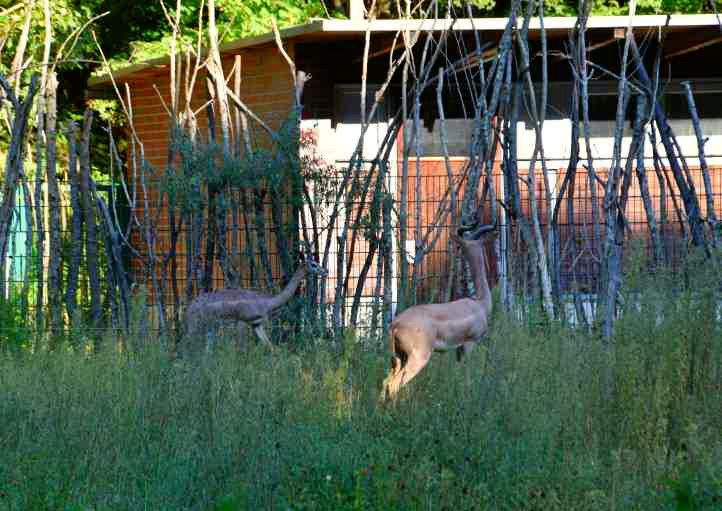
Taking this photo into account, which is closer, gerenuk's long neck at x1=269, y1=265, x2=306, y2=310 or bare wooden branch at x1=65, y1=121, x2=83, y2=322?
gerenuk's long neck at x1=269, y1=265, x2=306, y2=310

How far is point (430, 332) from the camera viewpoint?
785 centimetres

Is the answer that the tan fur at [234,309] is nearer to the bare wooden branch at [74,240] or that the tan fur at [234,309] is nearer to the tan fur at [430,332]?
the bare wooden branch at [74,240]

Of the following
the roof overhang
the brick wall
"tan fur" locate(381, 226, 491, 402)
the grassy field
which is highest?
the roof overhang

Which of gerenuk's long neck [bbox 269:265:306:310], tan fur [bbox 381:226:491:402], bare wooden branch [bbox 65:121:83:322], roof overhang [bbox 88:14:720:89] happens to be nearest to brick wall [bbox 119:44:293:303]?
roof overhang [bbox 88:14:720:89]

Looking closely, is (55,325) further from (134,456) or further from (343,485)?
(343,485)

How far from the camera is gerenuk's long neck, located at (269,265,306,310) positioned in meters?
9.62

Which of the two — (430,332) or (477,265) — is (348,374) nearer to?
(430,332)

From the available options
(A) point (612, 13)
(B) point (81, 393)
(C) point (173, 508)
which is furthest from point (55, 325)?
(A) point (612, 13)

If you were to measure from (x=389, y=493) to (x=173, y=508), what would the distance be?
1.09 m

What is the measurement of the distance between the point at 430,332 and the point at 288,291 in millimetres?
2273

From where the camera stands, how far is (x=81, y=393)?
24.3 feet

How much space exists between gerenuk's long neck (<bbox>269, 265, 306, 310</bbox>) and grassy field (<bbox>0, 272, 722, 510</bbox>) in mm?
1133

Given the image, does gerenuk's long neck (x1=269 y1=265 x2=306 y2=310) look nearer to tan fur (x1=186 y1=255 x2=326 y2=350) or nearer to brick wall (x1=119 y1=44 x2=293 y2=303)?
tan fur (x1=186 y1=255 x2=326 y2=350)

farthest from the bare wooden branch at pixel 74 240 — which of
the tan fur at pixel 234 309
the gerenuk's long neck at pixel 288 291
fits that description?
the gerenuk's long neck at pixel 288 291
